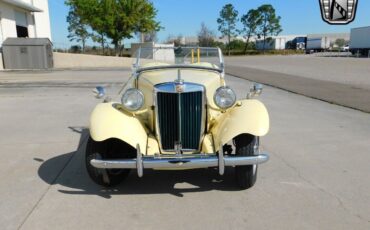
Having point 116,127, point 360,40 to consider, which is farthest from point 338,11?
point 360,40

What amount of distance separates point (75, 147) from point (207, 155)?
9.23ft

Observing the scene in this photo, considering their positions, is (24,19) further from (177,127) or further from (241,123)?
(241,123)

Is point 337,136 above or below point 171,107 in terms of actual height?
below

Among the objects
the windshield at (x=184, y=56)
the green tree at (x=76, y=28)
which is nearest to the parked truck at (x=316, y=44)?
the green tree at (x=76, y=28)

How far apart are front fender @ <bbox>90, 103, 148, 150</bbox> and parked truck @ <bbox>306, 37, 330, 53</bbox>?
76.2m

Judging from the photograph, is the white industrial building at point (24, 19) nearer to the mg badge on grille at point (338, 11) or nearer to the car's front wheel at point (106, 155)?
the mg badge on grille at point (338, 11)

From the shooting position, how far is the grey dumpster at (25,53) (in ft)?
70.8

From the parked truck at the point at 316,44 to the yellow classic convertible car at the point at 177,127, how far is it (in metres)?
75.8

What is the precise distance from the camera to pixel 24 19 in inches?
1070

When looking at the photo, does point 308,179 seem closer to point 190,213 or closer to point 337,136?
point 190,213

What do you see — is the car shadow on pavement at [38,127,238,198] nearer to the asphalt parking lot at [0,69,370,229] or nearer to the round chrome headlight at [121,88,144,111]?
the asphalt parking lot at [0,69,370,229]

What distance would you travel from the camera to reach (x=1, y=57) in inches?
854

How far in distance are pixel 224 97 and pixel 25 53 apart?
21085 mm

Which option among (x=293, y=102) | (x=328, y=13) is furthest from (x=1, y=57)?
(x=328, y=13)
